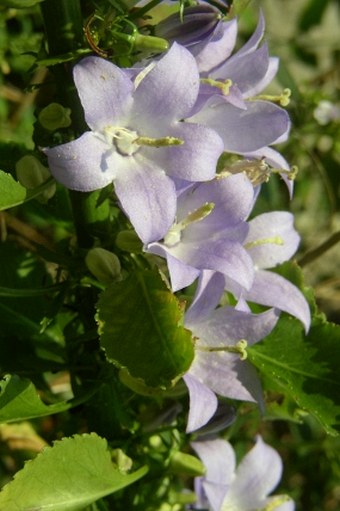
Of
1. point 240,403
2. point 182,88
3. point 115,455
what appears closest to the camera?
point 182,88

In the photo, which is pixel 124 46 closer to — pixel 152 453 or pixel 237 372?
pixel 237 372

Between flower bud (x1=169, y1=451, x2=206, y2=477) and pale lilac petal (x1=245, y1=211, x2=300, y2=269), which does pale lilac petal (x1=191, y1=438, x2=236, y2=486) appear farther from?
pale lilac petal (x1=245, y1=211, x2=300, y2=269)

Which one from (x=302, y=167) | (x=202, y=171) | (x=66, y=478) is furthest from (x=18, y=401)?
(x=302, y=167)

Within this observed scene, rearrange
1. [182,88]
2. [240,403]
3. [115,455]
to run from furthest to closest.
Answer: [240,403]
[115,455]
[182,88]

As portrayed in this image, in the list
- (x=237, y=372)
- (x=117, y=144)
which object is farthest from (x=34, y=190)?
(x=237, y=372)

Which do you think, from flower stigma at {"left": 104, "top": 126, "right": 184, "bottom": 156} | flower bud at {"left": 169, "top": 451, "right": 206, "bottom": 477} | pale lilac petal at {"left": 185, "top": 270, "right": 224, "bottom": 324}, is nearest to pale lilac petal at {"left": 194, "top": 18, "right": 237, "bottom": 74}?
flower stigma at {"left": 104, "top": 126, "right": 184, "bottom": 156}

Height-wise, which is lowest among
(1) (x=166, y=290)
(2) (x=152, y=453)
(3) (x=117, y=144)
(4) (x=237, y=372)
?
(2) (x=152, y=453)
